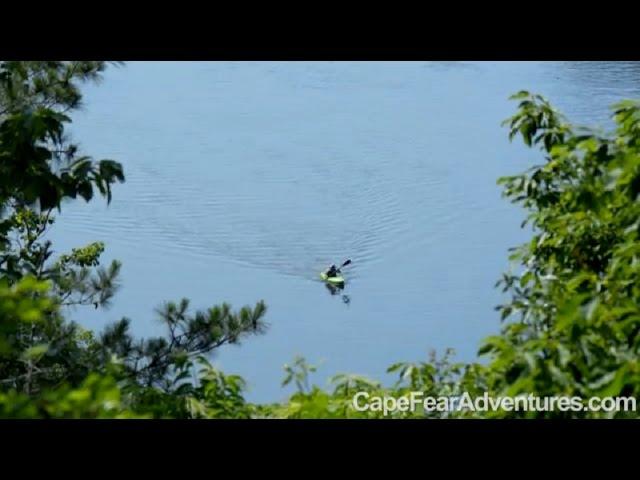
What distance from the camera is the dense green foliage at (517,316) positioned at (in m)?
1.78

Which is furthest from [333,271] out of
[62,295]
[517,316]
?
[517,316]

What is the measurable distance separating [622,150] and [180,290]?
2.95 m

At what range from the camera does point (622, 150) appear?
89.1 inches

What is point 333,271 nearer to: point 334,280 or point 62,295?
point 334,280

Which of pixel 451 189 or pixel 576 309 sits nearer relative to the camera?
pixel 576 309

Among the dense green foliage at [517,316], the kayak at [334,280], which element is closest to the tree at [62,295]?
the dense green foliage at [517,316]

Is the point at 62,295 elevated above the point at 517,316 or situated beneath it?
elevated above

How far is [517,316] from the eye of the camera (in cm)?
245

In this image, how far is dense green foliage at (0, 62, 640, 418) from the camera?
1782 mm

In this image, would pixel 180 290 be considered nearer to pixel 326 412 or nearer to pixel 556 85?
pixel 556 85

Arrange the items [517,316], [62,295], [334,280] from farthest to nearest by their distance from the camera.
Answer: [62,295]
[334,280]
[517,316]

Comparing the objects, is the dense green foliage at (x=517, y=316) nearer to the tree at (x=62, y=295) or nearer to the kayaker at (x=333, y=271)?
the tree at (x=62, y=295)

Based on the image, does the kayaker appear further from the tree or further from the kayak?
the tree
